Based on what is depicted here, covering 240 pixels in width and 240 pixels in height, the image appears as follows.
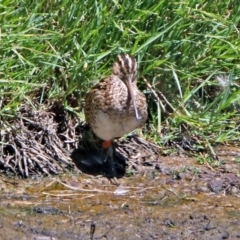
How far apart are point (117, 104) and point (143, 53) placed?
30.7 inches

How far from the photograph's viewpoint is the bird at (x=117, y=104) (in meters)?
7.70

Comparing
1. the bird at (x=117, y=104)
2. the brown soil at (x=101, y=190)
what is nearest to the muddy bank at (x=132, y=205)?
the brown soil at (x=101, y=190)

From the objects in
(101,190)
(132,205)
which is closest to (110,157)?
(101,190)

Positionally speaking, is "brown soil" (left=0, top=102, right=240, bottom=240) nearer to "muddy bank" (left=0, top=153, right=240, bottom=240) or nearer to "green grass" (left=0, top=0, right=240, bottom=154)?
"muddy bank" (left=0, top=153, right=240, bottom=240)

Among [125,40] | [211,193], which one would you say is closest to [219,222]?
[211,193]

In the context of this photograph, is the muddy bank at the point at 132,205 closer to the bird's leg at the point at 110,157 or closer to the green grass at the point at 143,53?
the bird's leg at the point at 110,157

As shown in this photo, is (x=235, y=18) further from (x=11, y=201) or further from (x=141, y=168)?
(x=11, y=201)

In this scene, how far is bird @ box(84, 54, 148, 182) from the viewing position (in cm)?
770

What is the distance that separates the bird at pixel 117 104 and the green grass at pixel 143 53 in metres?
0.37

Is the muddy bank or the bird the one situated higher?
the bird

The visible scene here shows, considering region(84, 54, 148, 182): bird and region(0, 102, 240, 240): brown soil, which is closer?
region(0, 102, 240, 240): brown soil

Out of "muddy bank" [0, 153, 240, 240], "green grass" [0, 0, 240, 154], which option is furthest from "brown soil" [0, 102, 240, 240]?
"green grass" [0, 0, 240, 154]

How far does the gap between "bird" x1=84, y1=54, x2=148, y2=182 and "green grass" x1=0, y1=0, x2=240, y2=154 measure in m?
0.37

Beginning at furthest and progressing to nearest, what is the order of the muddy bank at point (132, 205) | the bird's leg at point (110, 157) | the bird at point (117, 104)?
the bird's leg at point (110, 157)
the bird at point (117, 104)
the muddy bank at point (132, 205)
